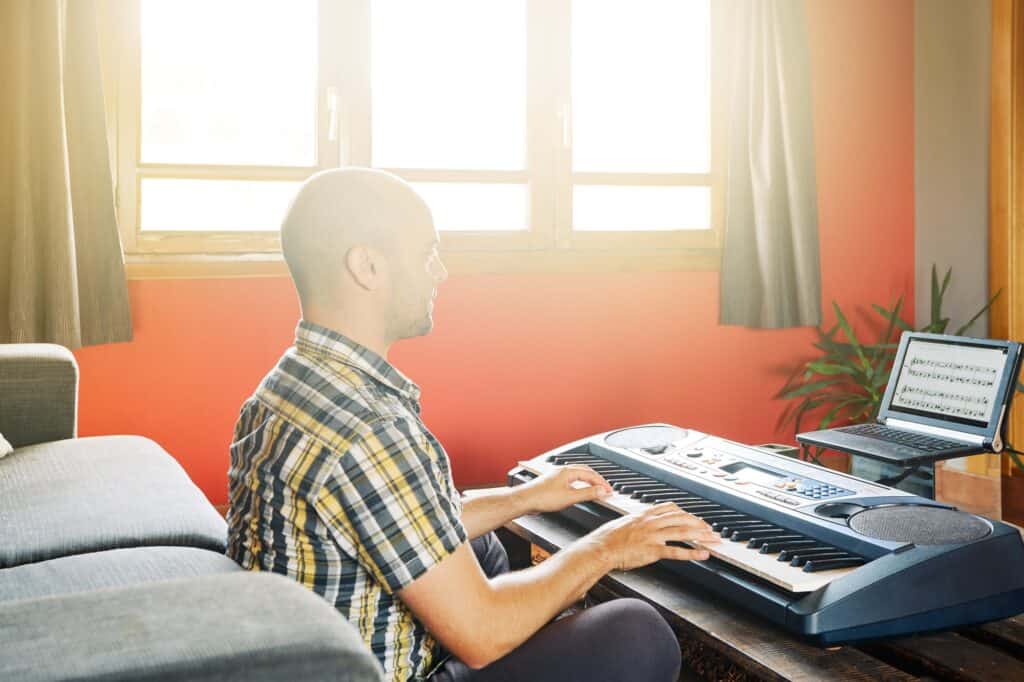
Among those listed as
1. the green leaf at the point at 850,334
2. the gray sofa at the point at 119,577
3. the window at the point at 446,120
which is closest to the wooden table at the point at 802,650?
the gray sofa at the point at 119,577

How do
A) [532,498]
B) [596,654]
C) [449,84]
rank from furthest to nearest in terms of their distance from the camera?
[449,84] → [532,498] → [596,654]

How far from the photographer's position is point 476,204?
12.0 ft

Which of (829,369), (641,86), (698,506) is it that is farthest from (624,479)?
(641,86)

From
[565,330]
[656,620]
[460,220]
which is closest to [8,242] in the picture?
[460,220]

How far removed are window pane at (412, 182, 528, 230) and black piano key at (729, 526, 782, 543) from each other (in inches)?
91.2

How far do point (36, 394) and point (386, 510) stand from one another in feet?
5.36

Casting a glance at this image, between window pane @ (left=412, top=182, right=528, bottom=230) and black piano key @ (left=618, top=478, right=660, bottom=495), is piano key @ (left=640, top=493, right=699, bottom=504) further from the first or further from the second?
window pane @ (left=412, top=182, right=528, bottom=230)

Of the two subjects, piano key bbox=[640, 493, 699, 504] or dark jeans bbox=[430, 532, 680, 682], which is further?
piano key bbox=[640, 493, 699, 504]

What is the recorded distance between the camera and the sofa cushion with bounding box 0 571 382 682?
64 cm

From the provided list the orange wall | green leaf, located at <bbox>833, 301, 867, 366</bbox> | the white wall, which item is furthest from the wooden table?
the white wall

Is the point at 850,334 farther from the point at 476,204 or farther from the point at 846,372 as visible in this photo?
the point at 476,204

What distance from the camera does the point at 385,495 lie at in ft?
3.58

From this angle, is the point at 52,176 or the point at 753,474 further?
the point at 52,176

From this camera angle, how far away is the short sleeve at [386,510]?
1.09 meters
